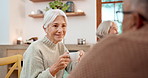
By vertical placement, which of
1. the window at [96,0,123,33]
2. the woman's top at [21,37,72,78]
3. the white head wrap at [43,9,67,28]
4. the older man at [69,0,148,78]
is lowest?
the woman's top at [21,37,72,78]

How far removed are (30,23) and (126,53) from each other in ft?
11.6

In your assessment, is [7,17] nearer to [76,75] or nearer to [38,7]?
[38,7]

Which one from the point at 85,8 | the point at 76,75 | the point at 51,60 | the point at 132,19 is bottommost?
the point at 51,60

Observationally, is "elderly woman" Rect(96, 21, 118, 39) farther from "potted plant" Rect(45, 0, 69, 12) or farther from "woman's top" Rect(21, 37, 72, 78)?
"potted plant" Rect(45, 0, 69, 12)

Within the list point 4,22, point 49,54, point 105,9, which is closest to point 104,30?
point 49,54

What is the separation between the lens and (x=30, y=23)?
384 cm

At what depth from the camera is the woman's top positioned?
4.26 ft

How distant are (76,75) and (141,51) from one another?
0.62 feet

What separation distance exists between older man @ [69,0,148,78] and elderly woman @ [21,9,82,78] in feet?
2.33

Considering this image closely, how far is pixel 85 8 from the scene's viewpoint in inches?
142

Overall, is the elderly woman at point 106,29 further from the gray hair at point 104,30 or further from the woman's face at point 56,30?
the woman's face at point 56,30

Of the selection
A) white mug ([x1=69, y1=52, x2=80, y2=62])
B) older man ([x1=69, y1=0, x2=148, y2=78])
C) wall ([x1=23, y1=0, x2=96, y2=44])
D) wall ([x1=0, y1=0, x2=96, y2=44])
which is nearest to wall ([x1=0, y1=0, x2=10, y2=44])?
wall ([x1=0, y1=0, x2=96, y2=44])

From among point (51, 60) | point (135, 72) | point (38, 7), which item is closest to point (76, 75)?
point (135, 72)

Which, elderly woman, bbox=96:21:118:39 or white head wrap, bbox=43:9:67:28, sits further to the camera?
elderly woman, bbox=96:21:118:39
